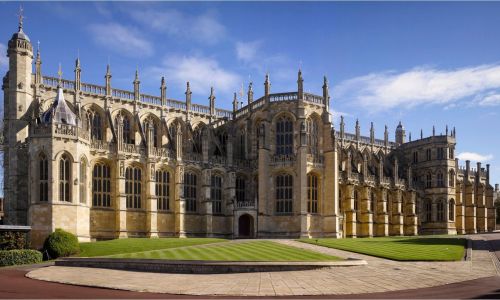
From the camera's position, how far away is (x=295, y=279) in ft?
86.6

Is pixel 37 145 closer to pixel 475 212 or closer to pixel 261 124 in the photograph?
pixel 261 124

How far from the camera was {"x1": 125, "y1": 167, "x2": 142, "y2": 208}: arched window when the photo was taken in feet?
192

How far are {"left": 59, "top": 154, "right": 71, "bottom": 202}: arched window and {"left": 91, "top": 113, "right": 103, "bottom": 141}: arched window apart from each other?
31.4 feet

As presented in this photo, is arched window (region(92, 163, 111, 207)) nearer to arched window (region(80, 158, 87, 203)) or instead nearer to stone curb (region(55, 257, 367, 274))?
arched window (region(80, 158, 87, 203))

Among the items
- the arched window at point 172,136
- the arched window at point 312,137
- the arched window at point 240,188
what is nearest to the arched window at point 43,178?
the arched window at point 172,136

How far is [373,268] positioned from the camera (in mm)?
30812

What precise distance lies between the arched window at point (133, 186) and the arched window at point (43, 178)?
1041cm

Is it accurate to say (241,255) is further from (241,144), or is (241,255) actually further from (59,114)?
(241,144)

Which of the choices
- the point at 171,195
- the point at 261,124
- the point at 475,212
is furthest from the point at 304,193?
the point at 475,212

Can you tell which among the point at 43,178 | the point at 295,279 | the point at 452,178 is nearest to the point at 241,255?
the point at 295,279

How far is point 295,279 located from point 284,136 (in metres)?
38.0

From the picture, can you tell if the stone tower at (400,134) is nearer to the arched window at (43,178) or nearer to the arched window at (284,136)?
the arched window at (284,136)

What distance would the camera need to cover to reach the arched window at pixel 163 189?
6100 cm

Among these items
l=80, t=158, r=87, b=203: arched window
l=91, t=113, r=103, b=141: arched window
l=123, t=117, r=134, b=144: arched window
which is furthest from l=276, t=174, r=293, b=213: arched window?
l=80, t=158, r=87, b=203: arched window
